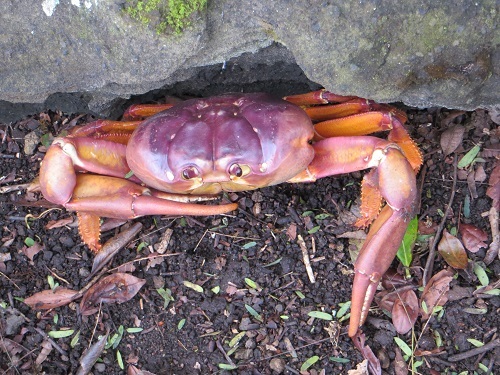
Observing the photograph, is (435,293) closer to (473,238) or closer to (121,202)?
(473,238)

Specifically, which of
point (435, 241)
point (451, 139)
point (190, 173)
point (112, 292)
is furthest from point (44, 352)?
point (451, 139)

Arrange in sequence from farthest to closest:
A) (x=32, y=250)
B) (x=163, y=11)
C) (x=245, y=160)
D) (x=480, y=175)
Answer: (x=32, y=250) < (x=480, y=175) < (x=245, y=160) < (x=163, y=11)

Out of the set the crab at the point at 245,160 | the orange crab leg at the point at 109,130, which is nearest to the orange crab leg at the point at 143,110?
Result: the orange crab leg at the point at 109,130

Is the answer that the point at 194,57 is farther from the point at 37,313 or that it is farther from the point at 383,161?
the point at 37,313

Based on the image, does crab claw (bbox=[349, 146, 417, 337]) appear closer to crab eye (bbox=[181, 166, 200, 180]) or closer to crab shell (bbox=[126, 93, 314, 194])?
crab shell (bbox=[126, 93, 314, 194])

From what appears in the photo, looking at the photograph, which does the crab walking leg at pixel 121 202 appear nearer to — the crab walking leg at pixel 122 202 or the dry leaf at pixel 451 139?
the crab walking leg at pixel 122 202

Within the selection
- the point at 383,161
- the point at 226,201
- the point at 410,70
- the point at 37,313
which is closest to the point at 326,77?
the point at 410,70
